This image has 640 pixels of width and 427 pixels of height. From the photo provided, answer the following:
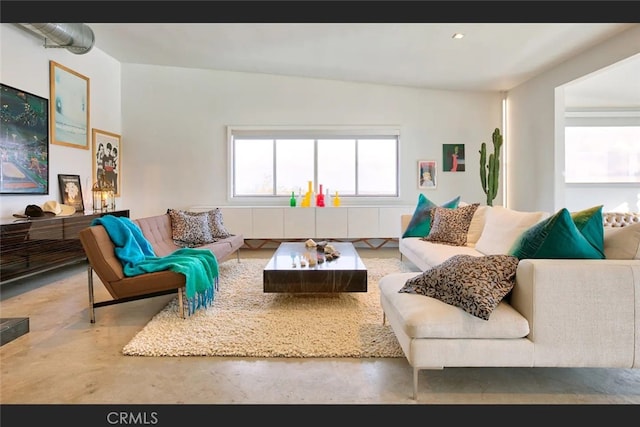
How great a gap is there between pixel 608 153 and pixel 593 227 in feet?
18.4

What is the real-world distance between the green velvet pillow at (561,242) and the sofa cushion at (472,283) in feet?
0.52

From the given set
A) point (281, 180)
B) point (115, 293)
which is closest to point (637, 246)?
point (115, 293)

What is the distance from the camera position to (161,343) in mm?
2398

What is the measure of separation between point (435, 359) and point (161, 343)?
1697 mm

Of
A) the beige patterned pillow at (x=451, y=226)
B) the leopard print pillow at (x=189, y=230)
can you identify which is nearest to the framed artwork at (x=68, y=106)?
the leopard print pillow at (x=189, y=230)

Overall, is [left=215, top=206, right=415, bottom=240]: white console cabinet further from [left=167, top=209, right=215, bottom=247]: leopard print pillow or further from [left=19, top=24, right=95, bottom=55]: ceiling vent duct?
[left=19, top=24, right=95, bottom=55]: ceiling vent duct

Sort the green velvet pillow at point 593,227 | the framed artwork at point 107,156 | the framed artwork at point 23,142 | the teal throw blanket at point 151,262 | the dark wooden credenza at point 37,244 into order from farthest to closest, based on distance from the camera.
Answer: the framed artwork at point 107,156, the framed artwork at point 23,142, the dark wooden credenza at point 37,244, the teal throw blanket at point 151,262, the green velvet pillow at point 593,227

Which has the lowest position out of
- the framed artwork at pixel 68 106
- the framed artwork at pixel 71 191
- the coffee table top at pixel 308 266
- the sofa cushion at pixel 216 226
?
the coffee table top at pixel 308 266

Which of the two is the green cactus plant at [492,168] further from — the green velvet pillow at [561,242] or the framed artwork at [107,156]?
the framed artwork at [107,156]

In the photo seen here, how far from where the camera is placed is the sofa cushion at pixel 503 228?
3055 millimetres

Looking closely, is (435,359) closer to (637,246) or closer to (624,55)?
(637,246)

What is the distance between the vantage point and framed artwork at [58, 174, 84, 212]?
15.7 feet

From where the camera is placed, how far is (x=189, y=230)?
14.5 feet

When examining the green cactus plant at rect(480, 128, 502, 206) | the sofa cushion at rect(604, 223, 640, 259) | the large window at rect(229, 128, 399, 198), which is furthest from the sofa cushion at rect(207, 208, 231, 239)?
the green cactus plant at rect(480, 128, 502, 206)
